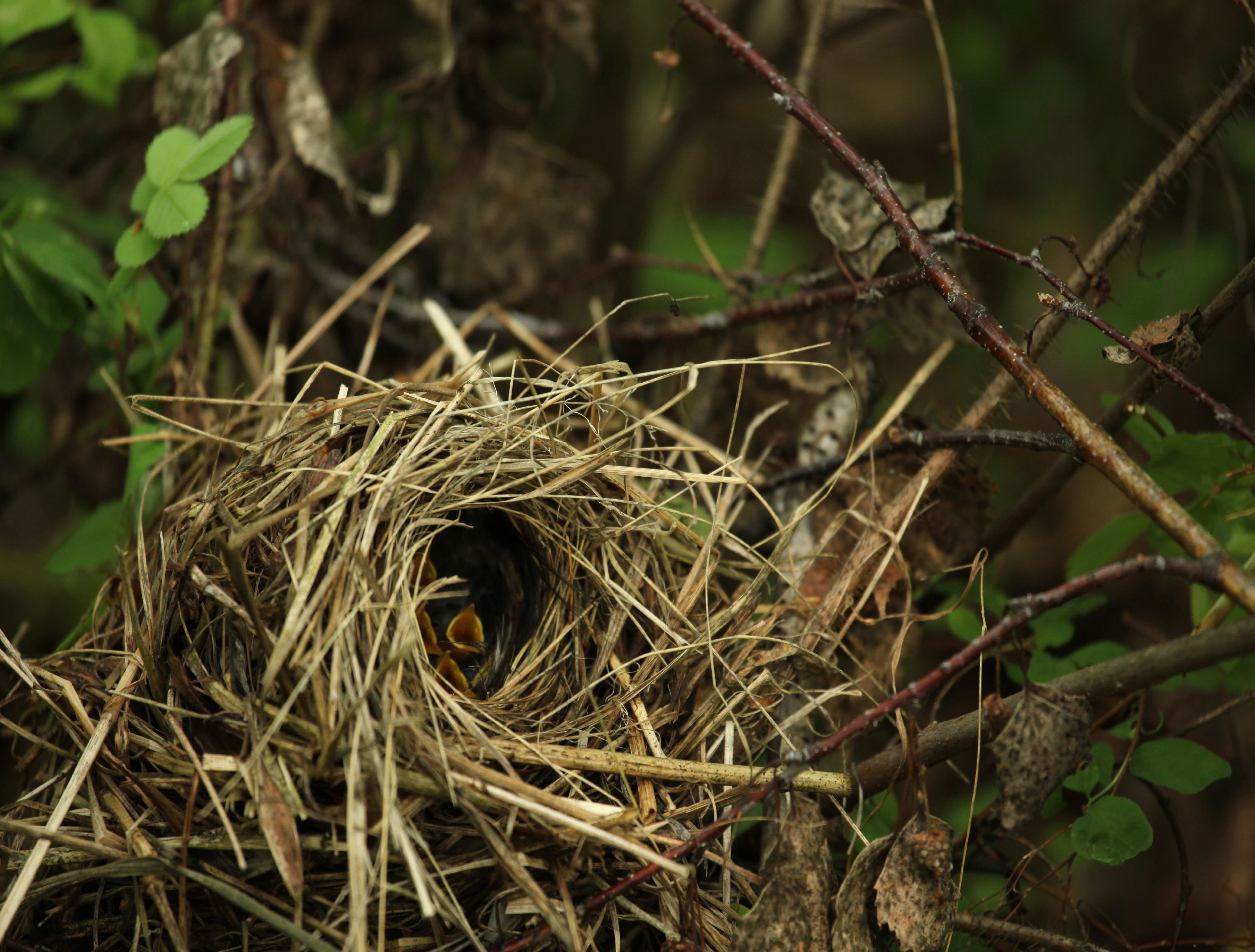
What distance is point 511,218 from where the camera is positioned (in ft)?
6.53

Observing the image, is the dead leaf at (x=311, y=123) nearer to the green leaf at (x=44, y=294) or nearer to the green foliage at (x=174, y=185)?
the green foliage at (x=174, y=185)

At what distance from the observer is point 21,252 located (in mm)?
1441

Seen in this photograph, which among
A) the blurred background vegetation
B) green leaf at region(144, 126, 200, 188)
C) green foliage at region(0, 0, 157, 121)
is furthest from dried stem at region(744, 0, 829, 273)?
green foliage at region(0, 0, 157, 121)

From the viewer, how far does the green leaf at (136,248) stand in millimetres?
1355

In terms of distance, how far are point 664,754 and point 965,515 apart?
0.66 meters

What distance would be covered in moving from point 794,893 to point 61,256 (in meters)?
1.46

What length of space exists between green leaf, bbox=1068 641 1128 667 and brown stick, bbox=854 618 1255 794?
0.39 feet

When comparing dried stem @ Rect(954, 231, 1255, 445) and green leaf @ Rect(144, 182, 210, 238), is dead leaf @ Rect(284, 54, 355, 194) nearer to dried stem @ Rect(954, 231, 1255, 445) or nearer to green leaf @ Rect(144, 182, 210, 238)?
green leaf @ Rect(144, 182, 210, 238)

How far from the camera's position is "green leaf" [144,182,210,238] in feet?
4.22

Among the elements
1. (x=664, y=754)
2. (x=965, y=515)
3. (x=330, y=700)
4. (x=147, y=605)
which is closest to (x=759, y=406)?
(x=965, y=515)

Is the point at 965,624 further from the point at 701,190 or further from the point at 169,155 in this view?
the point at 701,190

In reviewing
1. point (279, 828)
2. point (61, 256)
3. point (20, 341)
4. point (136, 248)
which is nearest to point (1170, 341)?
point (279, 828)

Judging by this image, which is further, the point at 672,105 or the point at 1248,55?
the point at 672,105

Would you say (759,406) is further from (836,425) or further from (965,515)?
(965,515)
